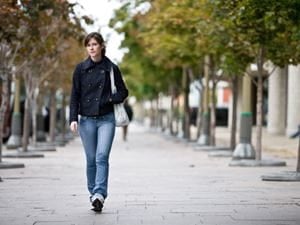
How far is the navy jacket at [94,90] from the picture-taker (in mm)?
8617

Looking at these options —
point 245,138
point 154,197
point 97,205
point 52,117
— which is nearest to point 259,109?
point 245,138

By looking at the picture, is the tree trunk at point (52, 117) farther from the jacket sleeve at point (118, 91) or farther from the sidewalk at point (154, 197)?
the jacket sleeve at point (118, 91)

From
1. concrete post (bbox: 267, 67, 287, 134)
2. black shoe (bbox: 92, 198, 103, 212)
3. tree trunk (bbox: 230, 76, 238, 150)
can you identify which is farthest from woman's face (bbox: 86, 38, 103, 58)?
concrete post (bbox: 267, 67, 287, 134)

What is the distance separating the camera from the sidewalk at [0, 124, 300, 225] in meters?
7.95

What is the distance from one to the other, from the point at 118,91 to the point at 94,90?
0.28m

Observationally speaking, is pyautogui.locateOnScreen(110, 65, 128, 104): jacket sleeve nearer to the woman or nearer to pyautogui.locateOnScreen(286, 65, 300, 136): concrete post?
the woman

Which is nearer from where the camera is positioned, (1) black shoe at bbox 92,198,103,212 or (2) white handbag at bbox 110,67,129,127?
(1) black shoe at bbox 92,198,103,212

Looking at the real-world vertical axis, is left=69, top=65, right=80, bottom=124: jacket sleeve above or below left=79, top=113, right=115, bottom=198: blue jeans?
above

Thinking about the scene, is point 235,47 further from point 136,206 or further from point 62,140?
point 62,140

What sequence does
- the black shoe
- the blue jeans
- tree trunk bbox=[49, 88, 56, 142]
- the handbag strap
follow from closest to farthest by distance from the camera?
the black shoe < the blue jeans < the handbag strap < tree trunk bbox=[49, 88, 56, 142]

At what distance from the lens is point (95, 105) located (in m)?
8.60

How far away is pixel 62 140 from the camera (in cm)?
2916

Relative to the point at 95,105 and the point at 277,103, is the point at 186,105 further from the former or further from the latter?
the point at 95,105

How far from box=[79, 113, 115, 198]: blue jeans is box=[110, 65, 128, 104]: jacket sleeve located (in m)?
0.21
